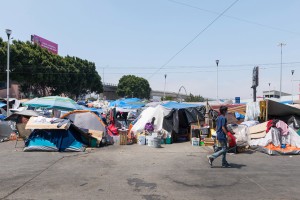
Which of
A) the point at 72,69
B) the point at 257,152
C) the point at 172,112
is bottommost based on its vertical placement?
the point at 257,152

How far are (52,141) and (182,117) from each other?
8.30m

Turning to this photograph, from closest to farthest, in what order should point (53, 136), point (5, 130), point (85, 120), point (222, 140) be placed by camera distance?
point (222, 140), point (53, 136), point (85, 120), point (5, 130)

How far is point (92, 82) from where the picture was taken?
193 feet

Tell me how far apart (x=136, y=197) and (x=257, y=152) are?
315 inches

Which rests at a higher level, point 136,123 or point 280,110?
point 280,110

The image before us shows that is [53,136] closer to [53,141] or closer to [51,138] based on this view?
[51,138]

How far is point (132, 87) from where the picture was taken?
3775 inches

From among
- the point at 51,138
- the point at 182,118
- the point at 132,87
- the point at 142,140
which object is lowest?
the point at 142,140

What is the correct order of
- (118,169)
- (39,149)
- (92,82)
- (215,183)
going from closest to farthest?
(215,183), (118,169), (39,149), (92,82)

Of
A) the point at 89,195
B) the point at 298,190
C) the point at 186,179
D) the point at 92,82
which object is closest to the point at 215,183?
the point at 186,179

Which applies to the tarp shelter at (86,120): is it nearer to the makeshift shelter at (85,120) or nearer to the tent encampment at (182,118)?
the makeshift shelter at (85,120)

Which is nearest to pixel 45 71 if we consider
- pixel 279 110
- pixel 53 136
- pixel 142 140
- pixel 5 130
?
pixel 5 130

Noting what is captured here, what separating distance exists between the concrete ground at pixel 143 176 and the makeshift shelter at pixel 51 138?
0.63 metres

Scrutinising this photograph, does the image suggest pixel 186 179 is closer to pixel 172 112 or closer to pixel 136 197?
pixel 136 197
